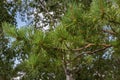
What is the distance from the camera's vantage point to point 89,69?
13.1 metres

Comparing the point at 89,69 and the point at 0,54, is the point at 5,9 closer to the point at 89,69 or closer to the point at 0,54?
the point at 0,54

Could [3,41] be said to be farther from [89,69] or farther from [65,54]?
[65,54]

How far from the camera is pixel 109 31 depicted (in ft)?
18.3

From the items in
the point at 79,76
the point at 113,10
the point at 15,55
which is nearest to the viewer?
the point at 113,10

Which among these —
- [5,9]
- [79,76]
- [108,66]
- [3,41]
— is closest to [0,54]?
[3,41]

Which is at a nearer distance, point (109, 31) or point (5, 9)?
point (109, 31)

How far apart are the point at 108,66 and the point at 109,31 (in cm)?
819

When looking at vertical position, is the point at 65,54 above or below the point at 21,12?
above

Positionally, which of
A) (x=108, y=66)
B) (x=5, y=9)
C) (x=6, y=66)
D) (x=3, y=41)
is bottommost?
(x=108, y=66)

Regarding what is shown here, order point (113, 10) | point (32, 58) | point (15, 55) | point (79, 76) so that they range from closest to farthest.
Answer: point (113, 10) → point (32, 58) → point (15, 55) → point (79, 76)

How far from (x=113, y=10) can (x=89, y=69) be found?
8361mm

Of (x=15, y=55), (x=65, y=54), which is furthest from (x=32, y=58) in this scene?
(x=15, y=55)

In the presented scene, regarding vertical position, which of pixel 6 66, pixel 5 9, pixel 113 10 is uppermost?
pixel 113 10

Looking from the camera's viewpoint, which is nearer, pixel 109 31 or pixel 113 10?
pixel 113 10
